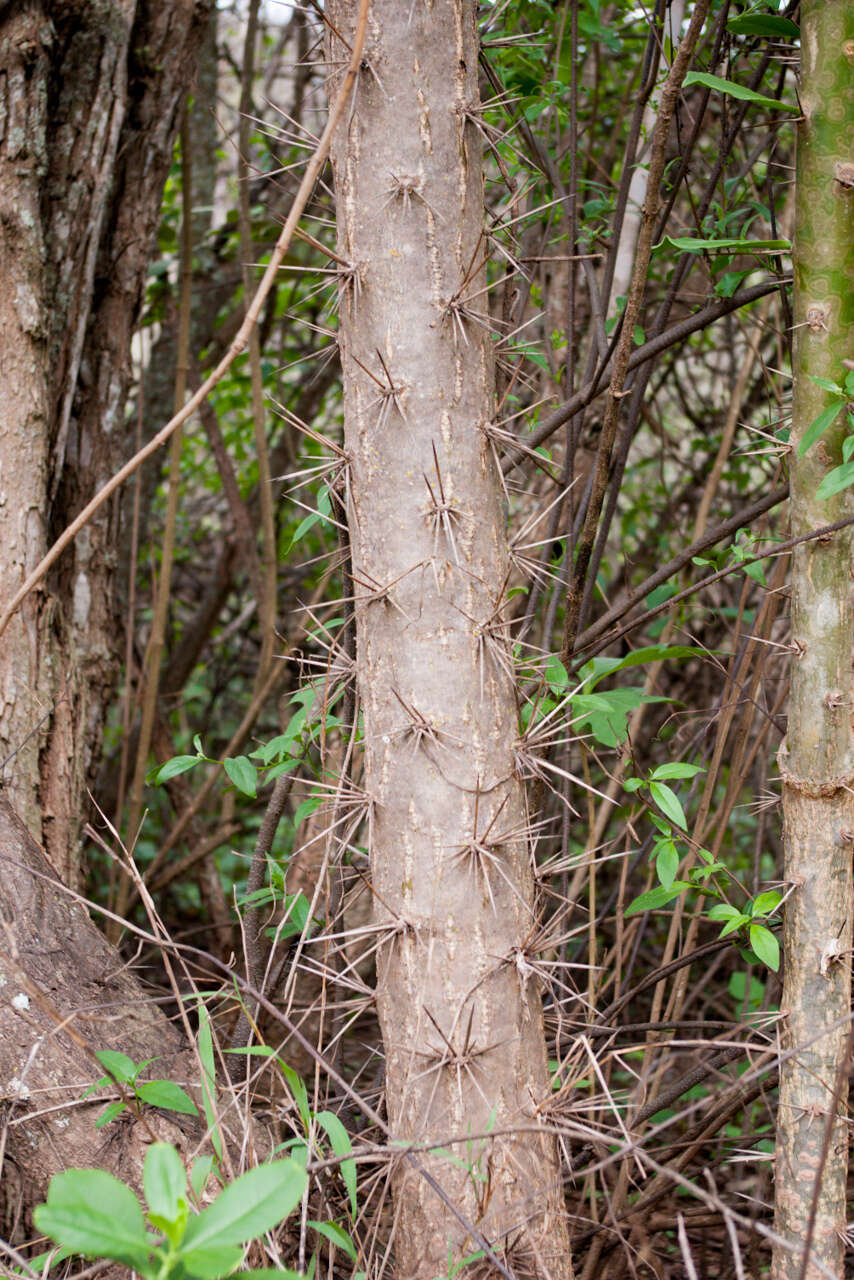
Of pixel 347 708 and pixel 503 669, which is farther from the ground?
pixel 503 669

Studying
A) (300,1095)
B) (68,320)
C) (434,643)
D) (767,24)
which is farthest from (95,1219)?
(68,320)

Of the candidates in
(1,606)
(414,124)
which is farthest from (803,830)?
(1,606)

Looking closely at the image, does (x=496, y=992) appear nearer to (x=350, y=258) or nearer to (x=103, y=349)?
(x=350, y=258)

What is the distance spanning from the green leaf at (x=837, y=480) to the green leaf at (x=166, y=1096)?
1.11m

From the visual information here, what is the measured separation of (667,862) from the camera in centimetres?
147

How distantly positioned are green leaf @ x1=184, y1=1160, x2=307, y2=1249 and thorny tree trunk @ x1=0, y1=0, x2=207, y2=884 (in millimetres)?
1063

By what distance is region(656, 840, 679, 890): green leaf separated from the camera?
144 cm

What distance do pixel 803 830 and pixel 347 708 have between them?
76 cm

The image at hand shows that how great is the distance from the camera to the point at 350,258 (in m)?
1.38

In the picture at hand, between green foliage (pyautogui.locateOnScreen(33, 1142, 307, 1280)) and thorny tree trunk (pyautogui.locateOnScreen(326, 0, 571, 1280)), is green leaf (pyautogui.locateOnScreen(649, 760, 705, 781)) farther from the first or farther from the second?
green foliage (pyautogui.locateOnScreen(33, 1142, 307, 1280))

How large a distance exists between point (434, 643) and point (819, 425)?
1.80ft

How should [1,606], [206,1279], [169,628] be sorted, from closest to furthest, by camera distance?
[206,1279], [1,606], [169,628]

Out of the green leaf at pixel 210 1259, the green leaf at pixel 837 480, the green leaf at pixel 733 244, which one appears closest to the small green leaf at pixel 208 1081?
the green leaf at pixel 210 1259

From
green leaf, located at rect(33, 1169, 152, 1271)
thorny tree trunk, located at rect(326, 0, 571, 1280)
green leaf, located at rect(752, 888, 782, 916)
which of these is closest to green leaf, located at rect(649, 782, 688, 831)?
green leaf, located at rect(752, 888, 782, 916)
